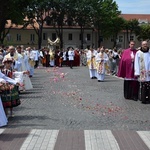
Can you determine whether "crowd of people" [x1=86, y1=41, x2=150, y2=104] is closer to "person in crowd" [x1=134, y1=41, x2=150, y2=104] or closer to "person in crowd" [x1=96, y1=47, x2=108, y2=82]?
"person in crowd" [x1=134, y1=41, x2=150, y2=104]

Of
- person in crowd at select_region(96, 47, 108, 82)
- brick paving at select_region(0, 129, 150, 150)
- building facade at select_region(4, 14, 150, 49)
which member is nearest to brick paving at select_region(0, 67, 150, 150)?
brick paving at select_region(0, 129, 150, 150)

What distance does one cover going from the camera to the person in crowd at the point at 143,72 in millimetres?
12852

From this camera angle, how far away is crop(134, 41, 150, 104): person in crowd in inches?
506

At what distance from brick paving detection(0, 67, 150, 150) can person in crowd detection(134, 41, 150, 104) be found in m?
0.35

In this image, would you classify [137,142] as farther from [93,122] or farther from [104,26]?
[104,26]

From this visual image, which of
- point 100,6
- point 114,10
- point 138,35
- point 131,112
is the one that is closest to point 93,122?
point 131,112

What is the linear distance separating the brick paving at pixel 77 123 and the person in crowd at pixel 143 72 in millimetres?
346

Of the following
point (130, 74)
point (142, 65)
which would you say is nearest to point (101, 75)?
point (130, 74)

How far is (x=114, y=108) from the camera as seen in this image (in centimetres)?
1162

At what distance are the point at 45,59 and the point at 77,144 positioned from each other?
3232 centimetres

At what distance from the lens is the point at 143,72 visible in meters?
12.9

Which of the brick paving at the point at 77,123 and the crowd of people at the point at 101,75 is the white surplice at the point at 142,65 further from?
the brick paving at the point at 77,123

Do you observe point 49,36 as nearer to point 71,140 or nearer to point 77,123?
point 77,123

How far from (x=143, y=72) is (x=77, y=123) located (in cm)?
429
